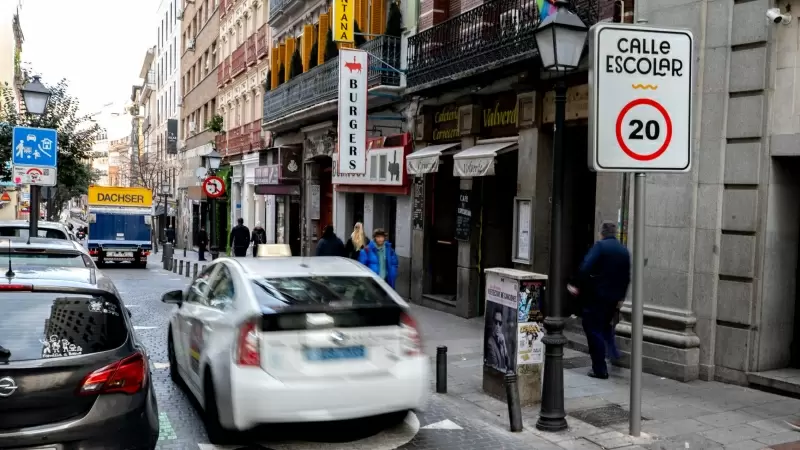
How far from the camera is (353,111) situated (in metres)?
16.9

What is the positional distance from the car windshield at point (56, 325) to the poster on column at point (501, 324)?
394 centimetres

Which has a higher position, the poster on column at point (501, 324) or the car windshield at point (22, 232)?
the car windshield at point (22, 232)

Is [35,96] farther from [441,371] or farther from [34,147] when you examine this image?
[441,371]

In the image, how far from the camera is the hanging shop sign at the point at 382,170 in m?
16.4

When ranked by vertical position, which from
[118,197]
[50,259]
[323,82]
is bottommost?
[50,259]

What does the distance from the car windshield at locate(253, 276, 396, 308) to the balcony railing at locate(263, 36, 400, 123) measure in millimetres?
10572

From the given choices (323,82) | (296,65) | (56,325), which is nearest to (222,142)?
(296,65)

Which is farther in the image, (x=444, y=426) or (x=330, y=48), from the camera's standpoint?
(x=330, y=48)

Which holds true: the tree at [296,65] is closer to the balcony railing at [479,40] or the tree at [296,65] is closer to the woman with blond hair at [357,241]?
the balcony railing at [479,40]

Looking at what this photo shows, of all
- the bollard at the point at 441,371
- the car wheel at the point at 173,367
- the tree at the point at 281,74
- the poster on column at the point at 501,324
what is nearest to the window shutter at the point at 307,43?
the tree at the point at 281,74

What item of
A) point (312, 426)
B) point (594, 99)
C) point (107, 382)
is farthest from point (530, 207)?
point (107, 382)

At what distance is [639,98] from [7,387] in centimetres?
525

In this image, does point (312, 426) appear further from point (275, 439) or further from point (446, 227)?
point (446, 227)

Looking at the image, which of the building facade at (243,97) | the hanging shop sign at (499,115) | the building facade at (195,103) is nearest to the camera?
the hanging shop sign at (499,115)
